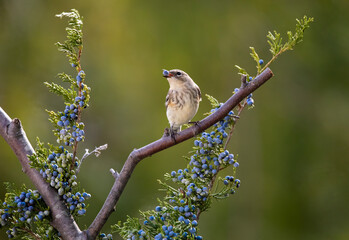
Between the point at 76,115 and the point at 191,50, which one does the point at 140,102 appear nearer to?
the point at 191,50

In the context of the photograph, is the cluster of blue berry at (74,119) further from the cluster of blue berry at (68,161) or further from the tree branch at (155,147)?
the tree branch at (155,147)

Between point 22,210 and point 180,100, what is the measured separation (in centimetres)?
124

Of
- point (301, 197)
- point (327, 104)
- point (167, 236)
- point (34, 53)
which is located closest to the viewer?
point (167, 236)

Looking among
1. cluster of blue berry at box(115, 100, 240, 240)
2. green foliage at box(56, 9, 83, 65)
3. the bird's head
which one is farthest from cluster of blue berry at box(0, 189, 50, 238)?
the bird's head

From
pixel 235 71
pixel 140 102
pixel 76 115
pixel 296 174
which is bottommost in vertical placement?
pixel 76 115

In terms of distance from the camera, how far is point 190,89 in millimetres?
2641

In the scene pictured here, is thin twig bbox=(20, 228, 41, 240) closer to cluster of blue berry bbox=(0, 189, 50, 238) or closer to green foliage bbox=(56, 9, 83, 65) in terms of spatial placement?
cluster of blue berry bbox=(0, 189, 50, 238)

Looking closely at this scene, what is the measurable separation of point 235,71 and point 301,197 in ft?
4.43

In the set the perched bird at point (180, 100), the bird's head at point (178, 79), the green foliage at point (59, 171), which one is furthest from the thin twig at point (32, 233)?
the bird's head at point (178, 79)

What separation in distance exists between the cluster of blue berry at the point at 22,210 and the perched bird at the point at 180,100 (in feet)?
3.14

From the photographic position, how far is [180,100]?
251 cm

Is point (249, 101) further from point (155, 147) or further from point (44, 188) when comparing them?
point (44, 188)

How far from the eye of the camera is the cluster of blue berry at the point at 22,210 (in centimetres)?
144

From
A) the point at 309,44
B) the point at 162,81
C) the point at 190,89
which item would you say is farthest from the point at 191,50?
the point at 190,89
